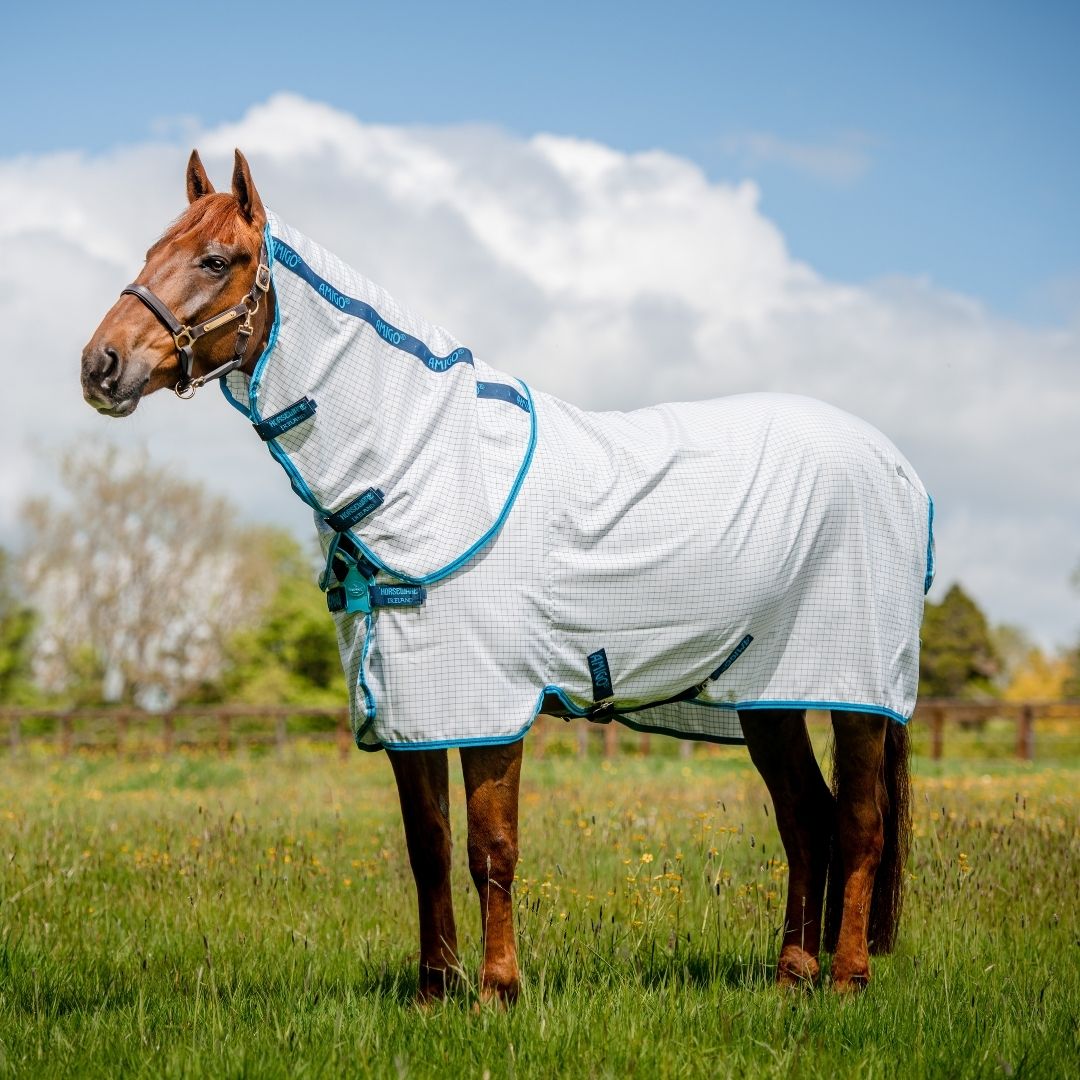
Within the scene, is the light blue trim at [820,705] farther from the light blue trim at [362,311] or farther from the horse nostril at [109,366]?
the horse nostril at [109,366]

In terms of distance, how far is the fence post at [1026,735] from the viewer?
21734mm

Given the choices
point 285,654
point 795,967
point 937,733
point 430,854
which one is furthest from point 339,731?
point 430,854

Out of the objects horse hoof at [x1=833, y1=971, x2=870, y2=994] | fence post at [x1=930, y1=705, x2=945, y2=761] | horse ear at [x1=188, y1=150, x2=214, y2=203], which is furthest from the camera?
fence post at [x1=930, y1=705, x2=945, y2=761]

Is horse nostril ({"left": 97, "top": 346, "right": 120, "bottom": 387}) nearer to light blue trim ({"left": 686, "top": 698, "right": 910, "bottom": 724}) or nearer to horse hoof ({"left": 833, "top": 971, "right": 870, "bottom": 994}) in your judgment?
light blue trim ({"left": 686, "top": 698, "right": 910, "bottom": 724})

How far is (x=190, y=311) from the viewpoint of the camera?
3545 millimetres

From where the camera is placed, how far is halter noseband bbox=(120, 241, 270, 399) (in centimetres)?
351

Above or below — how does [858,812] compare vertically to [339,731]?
above

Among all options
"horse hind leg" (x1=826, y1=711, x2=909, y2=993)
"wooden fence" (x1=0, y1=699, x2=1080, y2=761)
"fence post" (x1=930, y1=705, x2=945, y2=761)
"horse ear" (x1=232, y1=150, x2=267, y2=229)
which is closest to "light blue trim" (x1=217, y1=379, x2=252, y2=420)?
"horse ear" (x1=232, y1=150, x2=267, y2=229)

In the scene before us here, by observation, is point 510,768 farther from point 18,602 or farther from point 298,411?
point 18,602

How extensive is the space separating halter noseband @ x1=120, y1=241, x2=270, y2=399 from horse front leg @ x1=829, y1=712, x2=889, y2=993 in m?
2.56

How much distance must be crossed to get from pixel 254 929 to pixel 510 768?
196 cm

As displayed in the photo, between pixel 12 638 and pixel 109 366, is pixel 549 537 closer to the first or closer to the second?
pixel 109 366

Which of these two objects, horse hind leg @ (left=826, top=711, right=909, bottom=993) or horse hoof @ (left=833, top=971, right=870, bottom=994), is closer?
horse hoof @ (left=833, top=971, right=870, bottom=994)

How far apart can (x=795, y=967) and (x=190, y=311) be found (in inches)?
123
